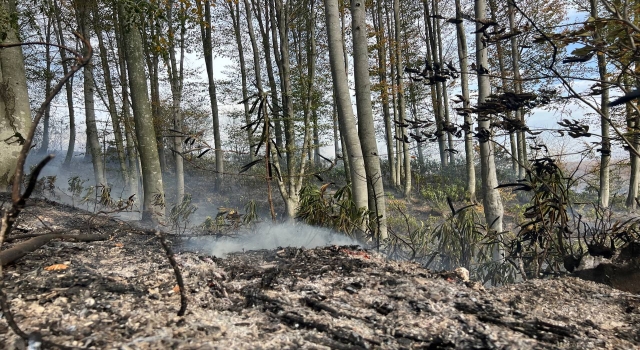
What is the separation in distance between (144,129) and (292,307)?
5023 mm

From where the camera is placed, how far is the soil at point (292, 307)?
1.35 meters

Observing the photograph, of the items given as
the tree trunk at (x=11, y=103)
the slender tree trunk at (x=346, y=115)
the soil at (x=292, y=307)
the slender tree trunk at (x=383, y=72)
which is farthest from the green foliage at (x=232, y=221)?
the slender tree trunk at (x=383, y=72)

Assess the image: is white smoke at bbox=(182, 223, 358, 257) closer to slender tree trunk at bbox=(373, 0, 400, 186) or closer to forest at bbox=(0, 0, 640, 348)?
forest at bbox=(0, 0, 640, 348)

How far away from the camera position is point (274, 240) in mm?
3879

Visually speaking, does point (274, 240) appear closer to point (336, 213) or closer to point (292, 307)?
point (336, 213)

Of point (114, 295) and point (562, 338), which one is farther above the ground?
point (114, 295)

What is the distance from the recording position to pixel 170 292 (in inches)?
67.7

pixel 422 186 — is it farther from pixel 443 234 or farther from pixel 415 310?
pixel 415 310

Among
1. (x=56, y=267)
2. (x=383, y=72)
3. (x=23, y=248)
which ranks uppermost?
(x=383, y=72)

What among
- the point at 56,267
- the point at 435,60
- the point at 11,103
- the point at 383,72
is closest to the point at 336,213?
the point at 56,267

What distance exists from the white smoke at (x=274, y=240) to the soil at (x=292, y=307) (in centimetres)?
68

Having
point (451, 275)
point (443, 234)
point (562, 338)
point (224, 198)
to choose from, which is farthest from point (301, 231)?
point (224, 198)

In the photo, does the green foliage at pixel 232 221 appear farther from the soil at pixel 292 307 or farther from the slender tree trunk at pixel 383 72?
the slender tree trunk at pixel 383 72

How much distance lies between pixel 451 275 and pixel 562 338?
79cm
